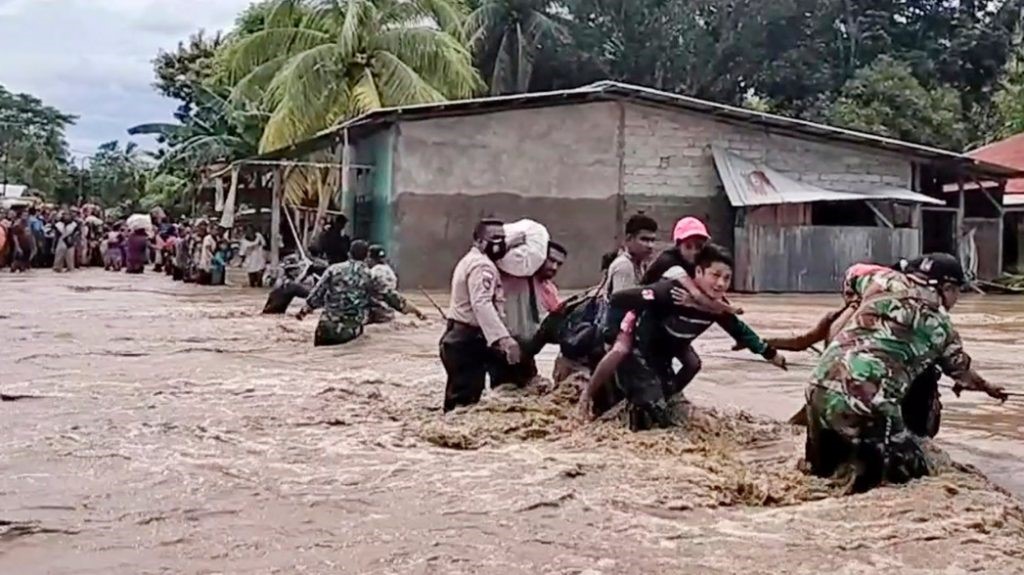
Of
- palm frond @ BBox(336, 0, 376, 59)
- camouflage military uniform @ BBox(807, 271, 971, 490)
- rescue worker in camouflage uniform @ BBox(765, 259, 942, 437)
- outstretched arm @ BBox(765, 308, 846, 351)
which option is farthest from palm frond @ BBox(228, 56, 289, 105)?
camouflage military uniform @ BBox(807, 271, 971, 490)

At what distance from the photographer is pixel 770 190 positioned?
25.3 m

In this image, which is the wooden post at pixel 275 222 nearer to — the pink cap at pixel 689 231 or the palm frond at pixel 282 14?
the palm frond at pixel 282 14

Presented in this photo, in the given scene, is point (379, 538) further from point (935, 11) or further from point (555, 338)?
point (935, 11)

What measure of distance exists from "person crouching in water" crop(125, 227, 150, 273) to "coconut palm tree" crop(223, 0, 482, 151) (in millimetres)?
5562

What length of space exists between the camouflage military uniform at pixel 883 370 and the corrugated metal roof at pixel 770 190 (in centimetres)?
1924

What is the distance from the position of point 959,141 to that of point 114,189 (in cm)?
4399

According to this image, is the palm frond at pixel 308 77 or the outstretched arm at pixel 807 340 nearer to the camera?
the outstretched arm at pixel 807 340

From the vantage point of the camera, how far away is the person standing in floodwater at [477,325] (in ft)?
26.2

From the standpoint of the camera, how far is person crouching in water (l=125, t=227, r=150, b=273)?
112ft

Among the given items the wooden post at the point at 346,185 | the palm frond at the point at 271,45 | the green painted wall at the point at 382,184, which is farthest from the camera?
the palm frond at the point at 271,45

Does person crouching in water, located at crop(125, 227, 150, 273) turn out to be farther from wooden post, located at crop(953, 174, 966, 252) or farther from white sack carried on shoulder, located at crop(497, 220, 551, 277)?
white sack carried on shoulder, located at crop(497, 220, 551, 277)

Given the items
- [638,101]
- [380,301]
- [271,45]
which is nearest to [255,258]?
[271,45]

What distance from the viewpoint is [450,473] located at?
Answer: 6621 mm

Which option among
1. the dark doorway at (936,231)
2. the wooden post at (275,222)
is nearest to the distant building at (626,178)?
the wooden post at (275,222)
